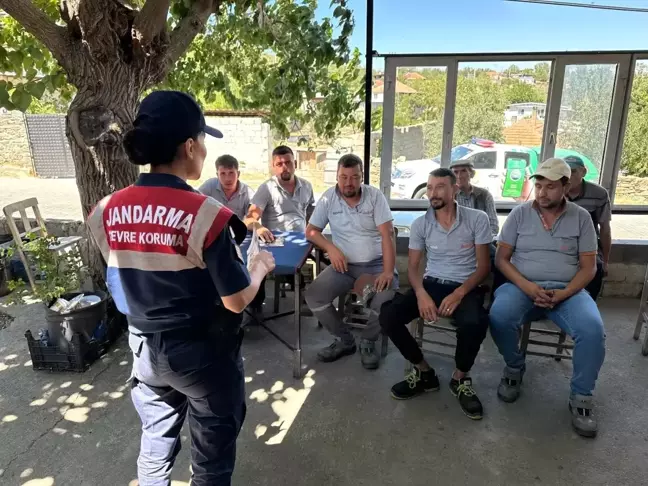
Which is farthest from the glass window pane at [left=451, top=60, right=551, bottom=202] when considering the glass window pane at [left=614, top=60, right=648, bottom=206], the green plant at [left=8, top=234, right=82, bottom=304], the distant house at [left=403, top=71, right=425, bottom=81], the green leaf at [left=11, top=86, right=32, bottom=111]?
the green leaf at [left=11, top=86, right=32, bottom=111]

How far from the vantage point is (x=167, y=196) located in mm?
1276

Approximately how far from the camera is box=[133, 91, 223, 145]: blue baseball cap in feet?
4.24

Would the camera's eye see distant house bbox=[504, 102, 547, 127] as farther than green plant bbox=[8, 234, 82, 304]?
Yes

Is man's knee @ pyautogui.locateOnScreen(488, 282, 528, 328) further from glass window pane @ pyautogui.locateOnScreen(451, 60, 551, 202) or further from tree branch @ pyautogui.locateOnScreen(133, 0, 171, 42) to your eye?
tree branch @ pyautogui.locateOnScreen(133, 0, 171, 42)

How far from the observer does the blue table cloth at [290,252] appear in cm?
265

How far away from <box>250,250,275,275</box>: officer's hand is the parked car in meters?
3.57

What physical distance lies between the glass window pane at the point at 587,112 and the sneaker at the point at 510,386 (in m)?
3.29

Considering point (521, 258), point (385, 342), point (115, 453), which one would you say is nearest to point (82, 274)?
point (115, 453)

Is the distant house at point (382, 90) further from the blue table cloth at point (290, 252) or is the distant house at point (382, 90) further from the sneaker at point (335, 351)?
the sneaker at point (335, 351)

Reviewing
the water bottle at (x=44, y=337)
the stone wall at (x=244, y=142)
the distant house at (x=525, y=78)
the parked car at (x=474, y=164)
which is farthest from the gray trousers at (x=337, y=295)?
the stone wall at (x=244, y=142)

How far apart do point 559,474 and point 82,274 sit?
3200 millimetres

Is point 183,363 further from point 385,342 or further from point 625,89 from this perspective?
point 625,89

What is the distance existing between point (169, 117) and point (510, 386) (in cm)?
233

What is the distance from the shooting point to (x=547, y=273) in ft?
8.79
